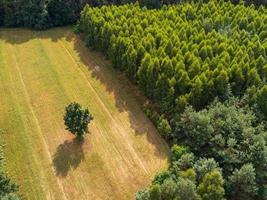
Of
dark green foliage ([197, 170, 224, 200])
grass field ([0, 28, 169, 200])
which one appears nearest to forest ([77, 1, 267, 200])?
dark green foliage ([197, 170, 224, 200])

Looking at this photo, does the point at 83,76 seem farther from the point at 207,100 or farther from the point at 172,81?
the point at 207,100

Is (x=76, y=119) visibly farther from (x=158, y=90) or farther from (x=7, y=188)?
(x=7, y=188)

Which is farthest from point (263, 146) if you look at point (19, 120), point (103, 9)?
point (103, 9)

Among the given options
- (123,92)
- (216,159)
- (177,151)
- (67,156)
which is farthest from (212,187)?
(123,92)

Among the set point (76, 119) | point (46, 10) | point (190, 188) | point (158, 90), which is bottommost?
point (46, 10)

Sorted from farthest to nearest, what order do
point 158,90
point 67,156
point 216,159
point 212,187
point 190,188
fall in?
point 158,90 → point 67,156 → point 216,159 → point 212,187 → point 190,188

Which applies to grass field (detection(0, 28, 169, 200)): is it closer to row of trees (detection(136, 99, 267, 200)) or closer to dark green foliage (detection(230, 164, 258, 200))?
row of trees (detection(136, 99, 267, 200))
